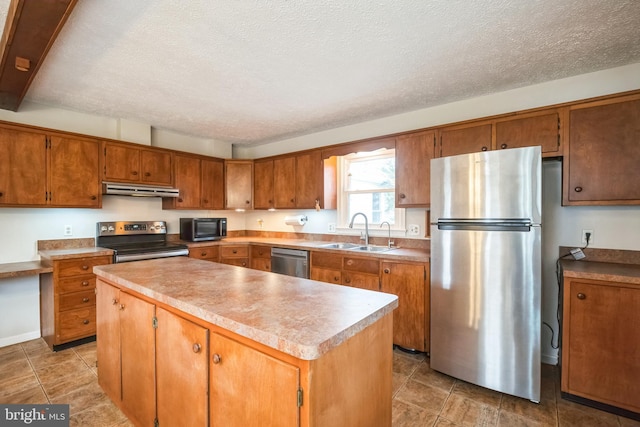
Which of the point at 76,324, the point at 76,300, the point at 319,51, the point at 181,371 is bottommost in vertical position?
the point at 76,324

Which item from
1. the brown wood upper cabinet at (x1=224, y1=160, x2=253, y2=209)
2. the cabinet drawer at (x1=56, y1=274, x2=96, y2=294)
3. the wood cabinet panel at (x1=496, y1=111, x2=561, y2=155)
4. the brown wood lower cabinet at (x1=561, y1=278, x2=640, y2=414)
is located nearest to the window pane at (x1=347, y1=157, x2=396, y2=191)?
the wood cabinet panel at (x1=496, y1=111, x2=561, y2=155)

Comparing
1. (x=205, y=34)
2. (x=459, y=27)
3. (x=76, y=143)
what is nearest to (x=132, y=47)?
(x=205, y=34)

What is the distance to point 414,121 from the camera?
334 cm

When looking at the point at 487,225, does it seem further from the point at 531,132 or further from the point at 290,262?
the point at 290,262

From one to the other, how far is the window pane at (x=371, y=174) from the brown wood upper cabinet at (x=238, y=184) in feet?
5.35

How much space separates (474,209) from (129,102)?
11.4ft

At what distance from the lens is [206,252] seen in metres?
3.98

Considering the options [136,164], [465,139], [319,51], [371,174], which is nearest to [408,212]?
[371,174]

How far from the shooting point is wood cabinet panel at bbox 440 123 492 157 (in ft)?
8.55

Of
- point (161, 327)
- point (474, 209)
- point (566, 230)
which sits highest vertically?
point (474, 209)

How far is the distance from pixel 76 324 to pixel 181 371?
93.5 inches

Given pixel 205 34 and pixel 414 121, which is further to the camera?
pixel 414 121

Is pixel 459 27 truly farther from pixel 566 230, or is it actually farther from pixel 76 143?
pixel 76 143

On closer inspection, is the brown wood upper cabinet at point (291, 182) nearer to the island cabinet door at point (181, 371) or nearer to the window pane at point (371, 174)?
the window pane at point (371, 174)
